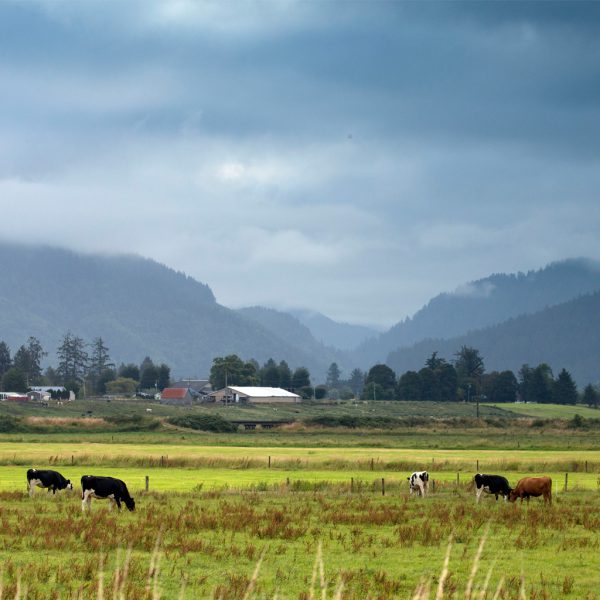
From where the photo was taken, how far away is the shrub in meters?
142

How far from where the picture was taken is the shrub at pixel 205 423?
142 meters

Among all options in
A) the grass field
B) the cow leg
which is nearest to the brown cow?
the grass field

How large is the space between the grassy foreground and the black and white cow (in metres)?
1.26

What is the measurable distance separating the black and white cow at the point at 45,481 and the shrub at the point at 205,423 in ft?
313

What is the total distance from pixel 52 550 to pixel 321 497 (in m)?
18.4

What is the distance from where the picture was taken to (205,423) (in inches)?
5674

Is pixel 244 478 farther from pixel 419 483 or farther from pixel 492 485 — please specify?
pixel 492 485

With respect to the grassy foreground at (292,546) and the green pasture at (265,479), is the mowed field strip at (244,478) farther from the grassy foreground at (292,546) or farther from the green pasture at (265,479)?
the grassy foreground at (292,546)

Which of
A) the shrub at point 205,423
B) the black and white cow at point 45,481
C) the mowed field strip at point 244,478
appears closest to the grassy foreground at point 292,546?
the black and white cow at point 45,481

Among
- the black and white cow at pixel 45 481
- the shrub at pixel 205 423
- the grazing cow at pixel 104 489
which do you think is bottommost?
the shrub at pixel 205 423

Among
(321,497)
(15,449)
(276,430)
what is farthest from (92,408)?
(321,497)

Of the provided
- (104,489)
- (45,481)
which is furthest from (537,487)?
(45,481)

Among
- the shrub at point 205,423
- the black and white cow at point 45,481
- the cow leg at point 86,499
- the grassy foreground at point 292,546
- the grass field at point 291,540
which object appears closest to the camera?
the grass field at point 291,540

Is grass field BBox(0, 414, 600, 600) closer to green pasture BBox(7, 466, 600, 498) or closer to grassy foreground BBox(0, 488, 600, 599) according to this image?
grassy foreground BBox(0, 488, 600, 599)
